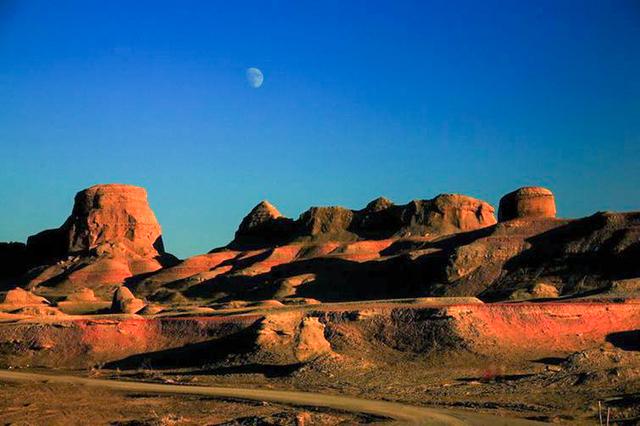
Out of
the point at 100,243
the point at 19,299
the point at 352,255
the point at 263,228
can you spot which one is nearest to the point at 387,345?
the point at 19,299

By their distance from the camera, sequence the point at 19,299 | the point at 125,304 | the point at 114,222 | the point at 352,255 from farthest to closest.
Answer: the point at 114,222
the point at 352,255
the point at 19,299
the point at 125,304

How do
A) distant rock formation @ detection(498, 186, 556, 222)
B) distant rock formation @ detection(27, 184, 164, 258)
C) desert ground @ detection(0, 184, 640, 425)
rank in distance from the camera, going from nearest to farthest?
desert ground @ detection(0, 184, 640, 425) → distant rock formation @ detection(498, 186, 556, 222) → distant rock formation @ detection(27, 184, 164, 258)

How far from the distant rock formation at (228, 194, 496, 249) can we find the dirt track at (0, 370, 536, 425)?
6835 centimetres

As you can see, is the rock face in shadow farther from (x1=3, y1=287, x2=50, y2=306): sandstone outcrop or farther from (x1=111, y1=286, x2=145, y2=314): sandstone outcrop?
(x1=111, y1=286, x2=145, y2=314): sandstone outcrop

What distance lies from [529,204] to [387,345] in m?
46.7

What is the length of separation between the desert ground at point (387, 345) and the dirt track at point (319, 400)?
0.08 metres

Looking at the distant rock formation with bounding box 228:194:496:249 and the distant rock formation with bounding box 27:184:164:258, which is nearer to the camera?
the distant rock formation with bounding box 228:194:496:249

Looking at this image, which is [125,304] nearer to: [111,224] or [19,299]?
[19,299]

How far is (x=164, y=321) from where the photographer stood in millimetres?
41188

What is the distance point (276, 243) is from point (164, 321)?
72348 millimetres

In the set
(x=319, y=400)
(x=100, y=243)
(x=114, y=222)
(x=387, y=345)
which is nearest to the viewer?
(x=319, y=400)

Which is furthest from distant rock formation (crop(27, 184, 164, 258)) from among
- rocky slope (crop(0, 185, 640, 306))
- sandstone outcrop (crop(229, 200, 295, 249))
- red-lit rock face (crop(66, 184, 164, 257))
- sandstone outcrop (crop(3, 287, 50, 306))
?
sandstone outcrop (crop(3, 287, 50, 306))

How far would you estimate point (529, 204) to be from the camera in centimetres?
7800

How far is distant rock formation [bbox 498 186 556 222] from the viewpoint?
77850 millimetres
